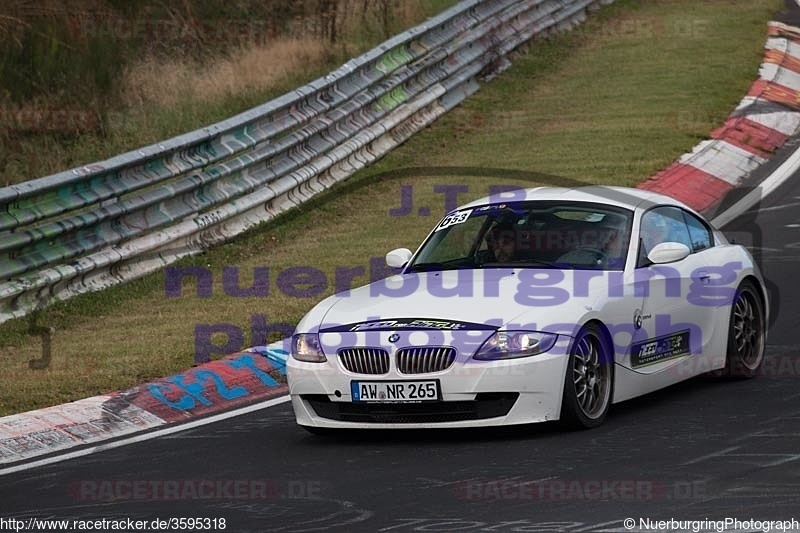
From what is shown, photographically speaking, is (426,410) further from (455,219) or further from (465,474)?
(455,219)

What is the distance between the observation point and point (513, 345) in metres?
8.34

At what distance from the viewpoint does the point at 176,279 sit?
1454cm

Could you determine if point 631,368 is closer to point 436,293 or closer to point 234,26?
point 436,293

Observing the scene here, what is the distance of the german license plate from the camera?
8.36 meters

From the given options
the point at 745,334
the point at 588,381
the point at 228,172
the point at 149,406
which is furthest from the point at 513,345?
the point at 228,172

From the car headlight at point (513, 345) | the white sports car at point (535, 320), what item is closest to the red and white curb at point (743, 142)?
the white sports car at point (535, 320)

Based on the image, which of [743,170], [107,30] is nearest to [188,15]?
[107,30]

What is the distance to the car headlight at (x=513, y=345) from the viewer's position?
8.30 m

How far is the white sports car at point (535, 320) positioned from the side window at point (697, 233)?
0.04 feet

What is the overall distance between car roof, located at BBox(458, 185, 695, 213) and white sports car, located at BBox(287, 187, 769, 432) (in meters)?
0.02

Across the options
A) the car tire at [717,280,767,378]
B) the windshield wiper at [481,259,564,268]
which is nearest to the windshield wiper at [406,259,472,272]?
the windshield wiper at [481,259,564,268]

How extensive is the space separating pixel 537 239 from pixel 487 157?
953 cm

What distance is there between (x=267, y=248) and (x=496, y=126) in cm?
609

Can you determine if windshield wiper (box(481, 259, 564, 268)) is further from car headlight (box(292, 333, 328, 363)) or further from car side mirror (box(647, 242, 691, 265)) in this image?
car headlight (box(292, 333, 328, 363))
